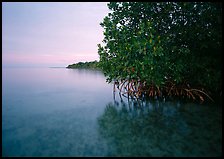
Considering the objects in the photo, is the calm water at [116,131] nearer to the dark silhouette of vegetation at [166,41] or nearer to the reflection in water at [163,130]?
the reflection in water at [163,130]

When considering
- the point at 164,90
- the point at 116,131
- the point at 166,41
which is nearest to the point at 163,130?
the point at 116,131

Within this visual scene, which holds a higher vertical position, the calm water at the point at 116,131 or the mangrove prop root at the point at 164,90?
the mangrove prop root at the point at 164,90

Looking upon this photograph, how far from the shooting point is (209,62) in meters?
9.23

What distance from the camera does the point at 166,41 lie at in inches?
368

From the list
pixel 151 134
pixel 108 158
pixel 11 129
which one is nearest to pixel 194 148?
pixel 151 134

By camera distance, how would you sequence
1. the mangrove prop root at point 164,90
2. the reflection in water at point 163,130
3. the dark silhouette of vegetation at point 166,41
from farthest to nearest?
the mangrove prop root at point 164,90, the dark silhouette of vegetation at point 166,41, the reflection in water at point 163,130

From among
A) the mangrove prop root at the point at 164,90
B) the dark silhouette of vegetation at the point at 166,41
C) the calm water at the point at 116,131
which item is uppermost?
the dark silhouette of vegetation at the point at 166,41

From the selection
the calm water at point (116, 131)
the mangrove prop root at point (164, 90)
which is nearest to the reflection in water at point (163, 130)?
the calm water at point (116, 131)

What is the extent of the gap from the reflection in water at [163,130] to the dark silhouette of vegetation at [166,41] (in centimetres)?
161

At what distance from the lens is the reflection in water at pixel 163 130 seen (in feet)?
17.2

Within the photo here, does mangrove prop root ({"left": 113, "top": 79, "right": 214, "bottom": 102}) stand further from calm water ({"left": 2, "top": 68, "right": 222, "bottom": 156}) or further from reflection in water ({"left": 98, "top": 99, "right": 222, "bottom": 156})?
reflection in water ({"left": 98, "top": 99, "right": 222, "bottom": 156})

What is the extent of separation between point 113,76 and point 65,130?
444cm

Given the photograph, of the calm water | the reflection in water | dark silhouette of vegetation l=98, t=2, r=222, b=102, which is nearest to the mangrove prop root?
dark silhouette of vegetation l=98, t=2, r=222, b=102

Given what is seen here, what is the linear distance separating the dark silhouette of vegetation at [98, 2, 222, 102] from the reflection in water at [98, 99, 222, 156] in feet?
5.27
